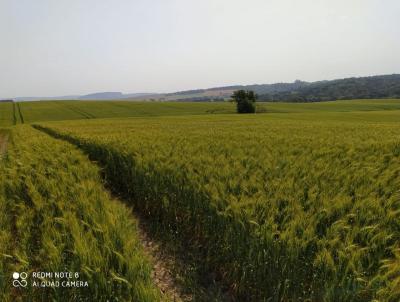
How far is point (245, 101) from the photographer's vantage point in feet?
239

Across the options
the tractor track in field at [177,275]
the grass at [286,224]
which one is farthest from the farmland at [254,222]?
the tractor track in field at [177,275]

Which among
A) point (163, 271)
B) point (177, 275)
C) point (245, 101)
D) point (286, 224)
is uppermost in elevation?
point (245, 101)

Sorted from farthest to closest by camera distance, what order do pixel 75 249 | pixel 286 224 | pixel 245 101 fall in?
pixel 245 101 → pixel 286 224 → pixel 75 249

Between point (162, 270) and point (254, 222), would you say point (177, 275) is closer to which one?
point (162, 270)

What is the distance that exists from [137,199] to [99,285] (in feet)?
15.7

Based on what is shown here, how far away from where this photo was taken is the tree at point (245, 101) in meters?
72.6

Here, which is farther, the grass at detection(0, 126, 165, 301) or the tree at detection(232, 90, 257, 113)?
the tree at detection(232, 90, 257, 113)

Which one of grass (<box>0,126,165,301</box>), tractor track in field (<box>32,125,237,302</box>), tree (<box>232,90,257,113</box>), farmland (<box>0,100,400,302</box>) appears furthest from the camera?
tree (<box>232,90,257,113</box>)

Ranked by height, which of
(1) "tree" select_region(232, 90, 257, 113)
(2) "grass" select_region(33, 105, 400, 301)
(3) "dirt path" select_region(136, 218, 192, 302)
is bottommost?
(3) "dirt path" select_region(136, 218, 192, 302)

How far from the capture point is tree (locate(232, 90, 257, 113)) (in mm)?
72562

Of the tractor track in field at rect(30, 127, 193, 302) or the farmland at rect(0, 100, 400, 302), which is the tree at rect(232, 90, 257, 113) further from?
the tractor track in field at rect(30, 127, 193, 302)

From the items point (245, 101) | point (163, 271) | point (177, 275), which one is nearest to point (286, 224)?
point (177, 275)

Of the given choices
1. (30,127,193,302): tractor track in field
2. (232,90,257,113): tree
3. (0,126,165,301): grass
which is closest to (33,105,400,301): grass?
(30,127,193,302): tractor track in field

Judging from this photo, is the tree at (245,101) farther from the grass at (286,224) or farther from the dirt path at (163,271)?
the dirt path at (163,271)
